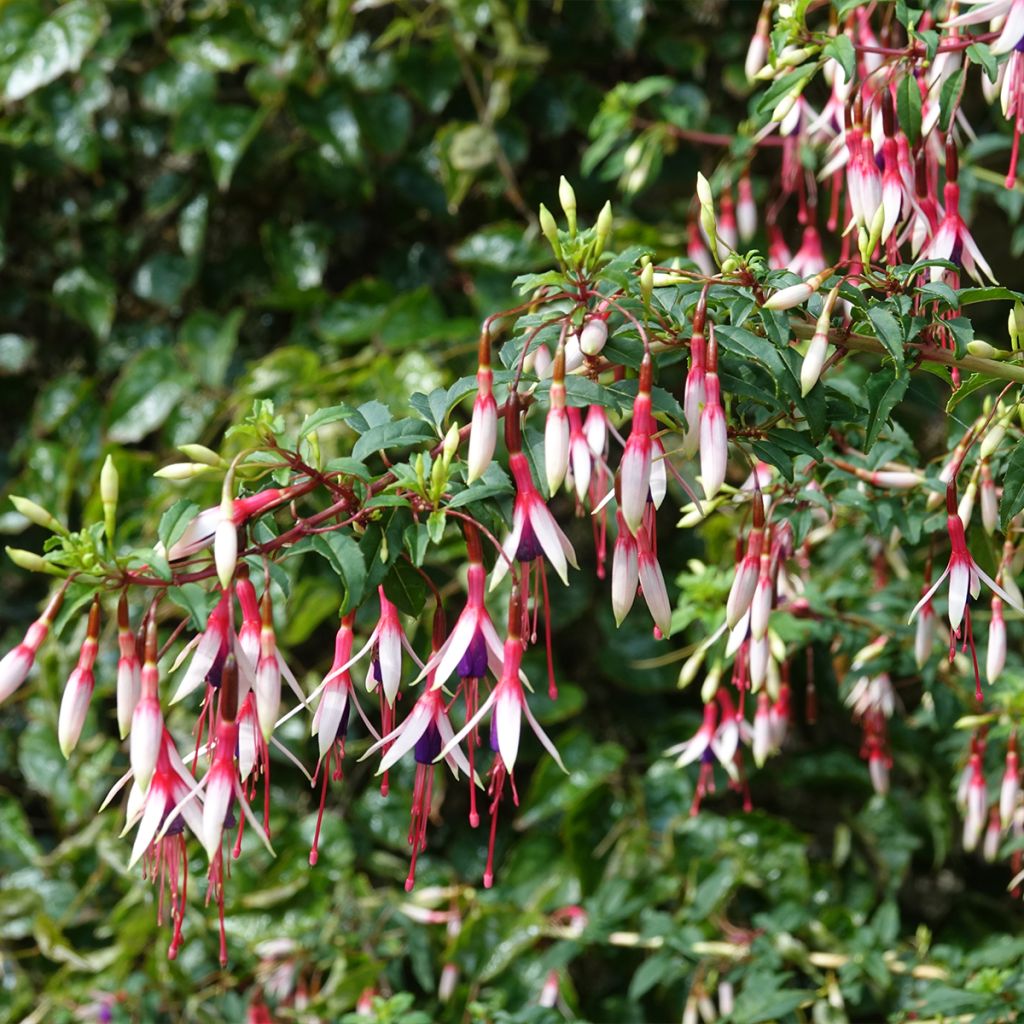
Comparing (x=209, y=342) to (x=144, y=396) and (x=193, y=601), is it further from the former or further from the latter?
(x=193, y=601)

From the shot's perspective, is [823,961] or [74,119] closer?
[823,961]

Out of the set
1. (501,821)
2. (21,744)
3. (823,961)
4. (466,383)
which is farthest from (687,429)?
(21,744)

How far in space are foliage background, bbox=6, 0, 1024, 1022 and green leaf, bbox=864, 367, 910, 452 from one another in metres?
0.77

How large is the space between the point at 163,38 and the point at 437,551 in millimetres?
967

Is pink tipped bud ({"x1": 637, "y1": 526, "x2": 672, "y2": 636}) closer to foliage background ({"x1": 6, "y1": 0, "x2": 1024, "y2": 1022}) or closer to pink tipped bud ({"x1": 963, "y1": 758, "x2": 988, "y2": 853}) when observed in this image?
pink tipped bud ({"x1": 963, "y1": 758, "x2": 988, "y2": 853})

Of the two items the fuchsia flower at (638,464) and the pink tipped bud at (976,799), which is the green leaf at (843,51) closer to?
the fuchsia flower at (638,464)

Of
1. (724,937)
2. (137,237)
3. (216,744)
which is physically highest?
(137,237)

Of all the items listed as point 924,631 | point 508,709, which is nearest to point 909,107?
point 924,631

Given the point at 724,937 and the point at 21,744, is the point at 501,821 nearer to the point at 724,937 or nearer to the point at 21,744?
the point at 724,937

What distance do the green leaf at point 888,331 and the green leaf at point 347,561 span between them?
30 cm

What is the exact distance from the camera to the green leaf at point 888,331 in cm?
66

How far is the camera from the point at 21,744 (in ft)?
6.13

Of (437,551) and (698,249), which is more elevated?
(698,249)

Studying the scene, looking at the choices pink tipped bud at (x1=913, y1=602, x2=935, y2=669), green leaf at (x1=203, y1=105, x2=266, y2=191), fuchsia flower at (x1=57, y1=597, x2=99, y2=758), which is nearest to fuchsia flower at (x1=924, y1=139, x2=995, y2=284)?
pink tipped bud at (x1=913, y1=602, x2=935, y2=669)
